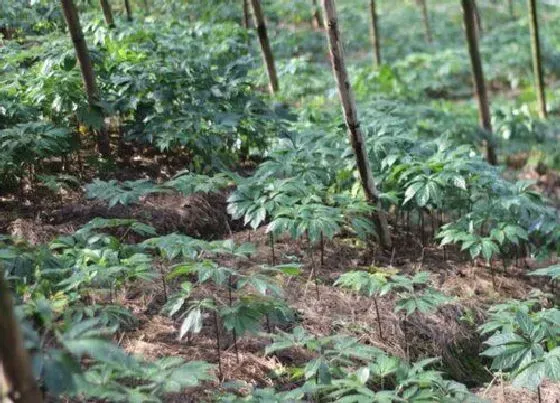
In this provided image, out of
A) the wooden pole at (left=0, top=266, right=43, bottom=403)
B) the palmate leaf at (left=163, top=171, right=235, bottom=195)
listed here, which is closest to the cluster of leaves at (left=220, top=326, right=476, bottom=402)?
the wooden pole at (left=0, top=266, right=43, bottom=403)

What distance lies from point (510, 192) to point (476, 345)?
1.57 meters

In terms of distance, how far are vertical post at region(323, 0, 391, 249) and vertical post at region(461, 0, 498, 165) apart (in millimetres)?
2869

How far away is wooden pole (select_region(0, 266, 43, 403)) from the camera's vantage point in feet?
5.43

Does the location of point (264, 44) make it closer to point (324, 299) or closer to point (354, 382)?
point (324, 299)

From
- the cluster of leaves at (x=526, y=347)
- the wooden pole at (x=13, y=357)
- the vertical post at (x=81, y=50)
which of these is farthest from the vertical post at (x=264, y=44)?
the wooden pole at (x=13, y=357)

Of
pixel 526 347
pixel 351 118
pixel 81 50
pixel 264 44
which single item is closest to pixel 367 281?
pixel 526 347

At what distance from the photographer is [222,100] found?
18.9 feet

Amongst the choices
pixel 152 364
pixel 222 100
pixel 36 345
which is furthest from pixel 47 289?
pixel 222 100

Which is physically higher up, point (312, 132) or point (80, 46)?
point (80, 46)

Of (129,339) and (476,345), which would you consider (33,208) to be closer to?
(129,339)

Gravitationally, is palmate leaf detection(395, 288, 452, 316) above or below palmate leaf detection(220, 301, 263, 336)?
below

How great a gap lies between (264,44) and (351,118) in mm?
3382

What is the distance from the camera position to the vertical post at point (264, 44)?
24.4 ft

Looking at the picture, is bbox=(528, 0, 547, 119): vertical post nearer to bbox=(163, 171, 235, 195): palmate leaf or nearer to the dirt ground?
the dirt ground
